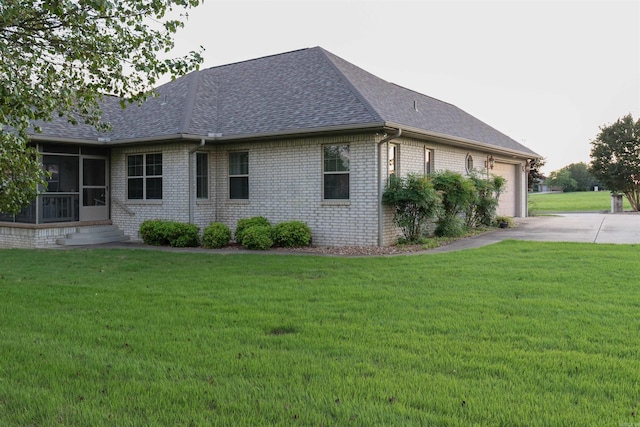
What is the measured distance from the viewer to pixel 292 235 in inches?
537

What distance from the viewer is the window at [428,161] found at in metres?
15.9

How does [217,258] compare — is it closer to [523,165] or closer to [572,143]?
[523,165]

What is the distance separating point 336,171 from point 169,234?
5.02m

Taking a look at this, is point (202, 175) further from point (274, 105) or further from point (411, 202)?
point (411, 202)

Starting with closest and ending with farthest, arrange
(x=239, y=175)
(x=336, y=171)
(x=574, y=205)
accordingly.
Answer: (x=336, y=171)
(x=239, y=175)
(x=574, y=205)

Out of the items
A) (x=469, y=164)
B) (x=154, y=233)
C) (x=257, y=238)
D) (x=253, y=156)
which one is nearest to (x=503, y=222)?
(x=469, y=164)

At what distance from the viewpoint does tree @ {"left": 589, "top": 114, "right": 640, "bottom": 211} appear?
2933 centimetres

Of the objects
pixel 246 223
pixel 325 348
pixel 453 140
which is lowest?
pixel 325 348

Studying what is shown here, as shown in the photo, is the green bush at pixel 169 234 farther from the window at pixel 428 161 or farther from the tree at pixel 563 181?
the tree at pixel 563 181

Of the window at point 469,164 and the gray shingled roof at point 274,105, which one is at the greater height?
the gray shingled roof at point 274,105

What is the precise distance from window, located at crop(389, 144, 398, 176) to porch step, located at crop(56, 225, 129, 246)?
8.63m

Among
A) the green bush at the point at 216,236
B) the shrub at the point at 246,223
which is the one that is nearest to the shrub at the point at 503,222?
the shrub at the point at 246,223

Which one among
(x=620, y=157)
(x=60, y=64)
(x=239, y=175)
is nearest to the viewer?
(x=60, y=64)

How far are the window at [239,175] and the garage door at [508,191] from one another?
11609mm
